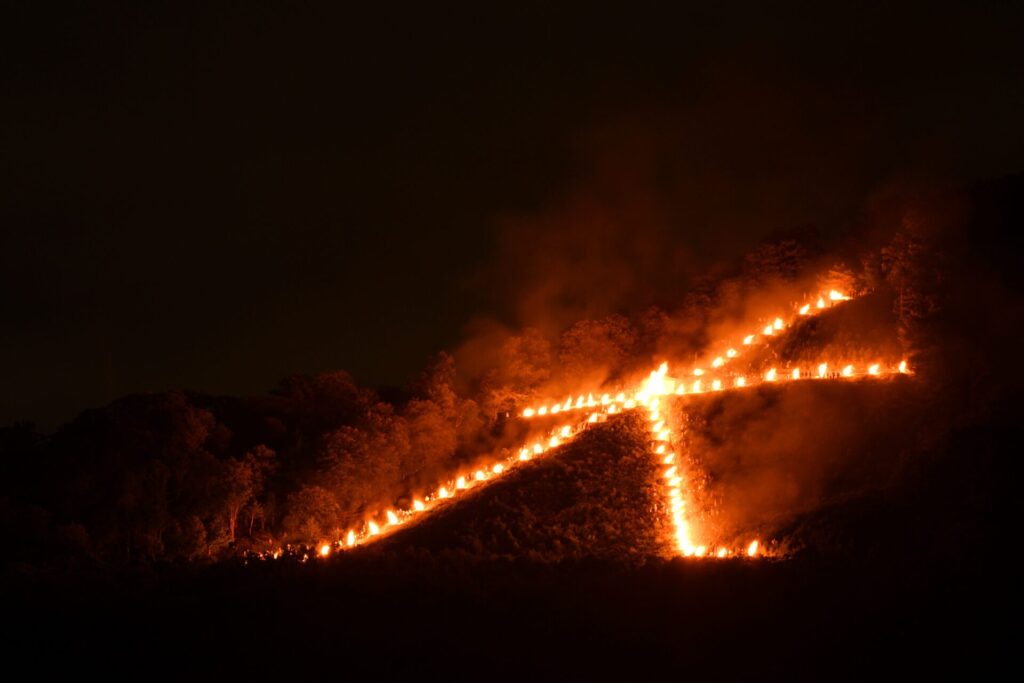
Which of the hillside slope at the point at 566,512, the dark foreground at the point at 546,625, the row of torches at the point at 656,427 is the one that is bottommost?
the dark foreground at the point at 546,625

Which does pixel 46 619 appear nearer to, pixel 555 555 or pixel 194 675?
pixel 194 675

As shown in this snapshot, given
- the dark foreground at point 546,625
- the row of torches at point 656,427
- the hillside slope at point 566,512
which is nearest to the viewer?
the dark foreground at point 546,625

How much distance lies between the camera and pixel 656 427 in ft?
64.1

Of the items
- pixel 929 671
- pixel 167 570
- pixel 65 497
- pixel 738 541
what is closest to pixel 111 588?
pixel 167 570

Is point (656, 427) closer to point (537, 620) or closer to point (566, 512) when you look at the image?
point (566, 512)

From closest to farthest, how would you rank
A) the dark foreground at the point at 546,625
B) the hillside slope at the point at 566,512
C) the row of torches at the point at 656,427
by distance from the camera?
the dark foreground at the point at 546,625
the hillside slope at the point at 566,512
the row of torches at the point at 656,427

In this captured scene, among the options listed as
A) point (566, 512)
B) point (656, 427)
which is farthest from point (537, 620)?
point (656, 427)

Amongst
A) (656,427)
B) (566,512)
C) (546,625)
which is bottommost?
(546,625)

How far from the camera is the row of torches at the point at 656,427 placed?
57.0ft

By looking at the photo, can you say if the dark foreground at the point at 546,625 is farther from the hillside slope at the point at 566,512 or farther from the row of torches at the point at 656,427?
the row of torches at the point at 656,427

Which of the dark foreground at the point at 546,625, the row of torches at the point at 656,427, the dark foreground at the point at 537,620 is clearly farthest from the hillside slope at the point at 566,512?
the dark foreground at the point at 546,625

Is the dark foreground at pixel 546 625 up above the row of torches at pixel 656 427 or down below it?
below

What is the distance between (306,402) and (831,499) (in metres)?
15.7

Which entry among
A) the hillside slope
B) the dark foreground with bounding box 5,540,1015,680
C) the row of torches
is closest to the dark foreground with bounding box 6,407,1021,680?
the dark foreground with bounding box 5,540,1015,680
